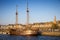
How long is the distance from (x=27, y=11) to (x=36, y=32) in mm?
4094

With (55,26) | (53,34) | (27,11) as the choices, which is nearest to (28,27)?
(27,11)

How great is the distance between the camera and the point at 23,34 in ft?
88.5

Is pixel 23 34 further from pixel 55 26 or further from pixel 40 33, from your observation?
pixel 55 26

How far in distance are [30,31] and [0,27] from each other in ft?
65.0

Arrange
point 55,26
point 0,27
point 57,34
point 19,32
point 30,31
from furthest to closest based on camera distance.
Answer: point 0,27 < point 55,26 < point 19,32 < point 30,31 < point 57,34

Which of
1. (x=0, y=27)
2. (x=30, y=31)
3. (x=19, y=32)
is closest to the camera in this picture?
(x=30, y=31)

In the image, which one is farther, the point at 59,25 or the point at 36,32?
the point at 59,25

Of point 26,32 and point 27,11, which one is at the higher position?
point 27,11

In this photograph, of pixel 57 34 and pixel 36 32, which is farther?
pixel 36 32

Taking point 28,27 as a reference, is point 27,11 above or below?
above

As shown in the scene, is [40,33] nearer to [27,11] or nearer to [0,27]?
[27,11]

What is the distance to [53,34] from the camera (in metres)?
24.7

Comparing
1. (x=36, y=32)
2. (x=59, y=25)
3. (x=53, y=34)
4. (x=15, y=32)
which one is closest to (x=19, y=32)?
(x=15, y=32)

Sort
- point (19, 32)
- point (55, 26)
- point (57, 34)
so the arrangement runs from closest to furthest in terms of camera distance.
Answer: point (57, 34) → point (19, 32) → point (55, 26)
